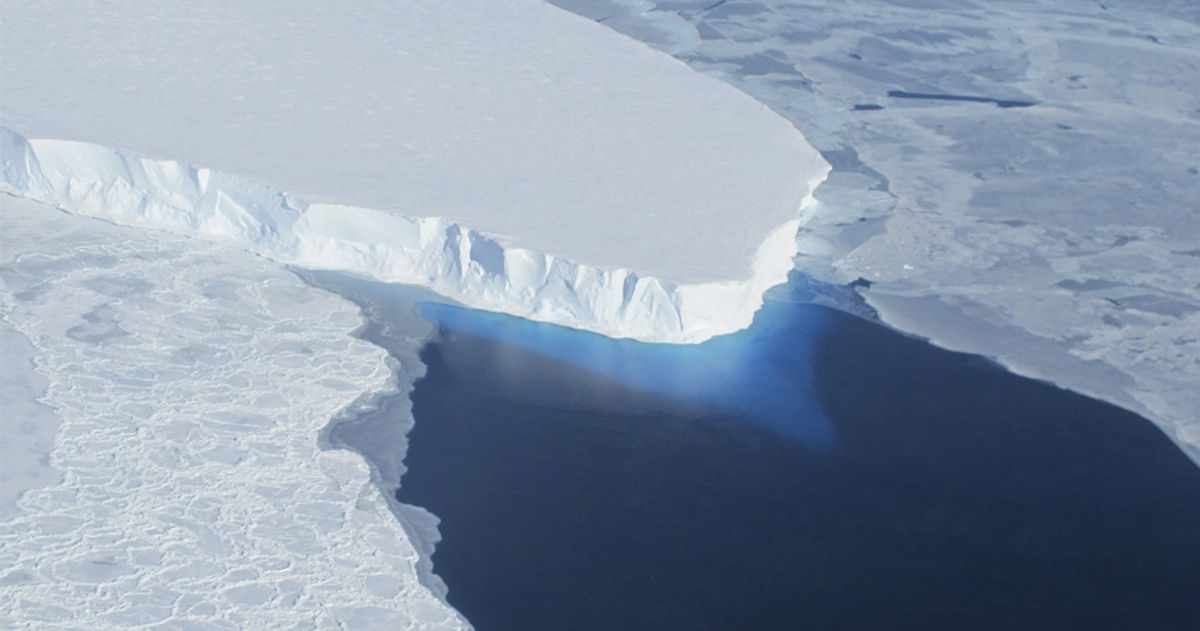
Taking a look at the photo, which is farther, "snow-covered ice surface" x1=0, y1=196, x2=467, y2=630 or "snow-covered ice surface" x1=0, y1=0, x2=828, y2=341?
"snow-covered ice surface" x1=0, y1=0, x2=828, y2=341

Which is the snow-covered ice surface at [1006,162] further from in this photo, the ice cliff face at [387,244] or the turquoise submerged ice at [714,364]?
the ice cliff face at [387,244]

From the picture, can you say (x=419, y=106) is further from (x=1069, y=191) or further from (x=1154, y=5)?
(x=1154, y=5)

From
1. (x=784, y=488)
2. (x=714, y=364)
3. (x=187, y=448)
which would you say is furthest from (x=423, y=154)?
(x=784, y=488)

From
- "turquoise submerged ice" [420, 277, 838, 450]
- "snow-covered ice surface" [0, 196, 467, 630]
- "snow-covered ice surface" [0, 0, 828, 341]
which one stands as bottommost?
"snow-covered ice surface" [0, 196, 467, 630]

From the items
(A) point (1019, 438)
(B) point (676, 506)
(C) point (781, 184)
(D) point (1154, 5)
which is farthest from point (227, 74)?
(D) point (1154, 5)

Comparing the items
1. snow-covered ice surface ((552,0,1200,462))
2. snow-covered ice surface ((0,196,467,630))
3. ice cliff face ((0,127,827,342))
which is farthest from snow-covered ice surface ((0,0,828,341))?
snow-covered ice surface ((552,0,1200,462))

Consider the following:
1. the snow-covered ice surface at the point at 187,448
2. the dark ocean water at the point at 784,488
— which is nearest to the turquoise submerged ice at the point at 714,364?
the dark ocean water at the point at 784,488

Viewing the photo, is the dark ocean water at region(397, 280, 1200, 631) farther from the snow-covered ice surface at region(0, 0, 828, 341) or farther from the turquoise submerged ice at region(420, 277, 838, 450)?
the snow-covered ice surface at region(0, 0, 828, 341)
